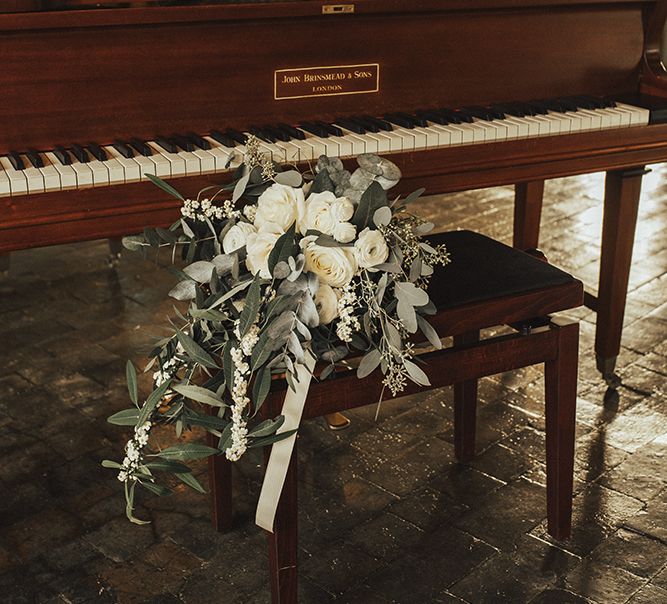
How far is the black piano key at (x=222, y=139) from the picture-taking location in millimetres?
2605

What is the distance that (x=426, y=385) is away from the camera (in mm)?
2117

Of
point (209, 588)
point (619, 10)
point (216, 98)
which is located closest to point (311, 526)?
point (209, 588)

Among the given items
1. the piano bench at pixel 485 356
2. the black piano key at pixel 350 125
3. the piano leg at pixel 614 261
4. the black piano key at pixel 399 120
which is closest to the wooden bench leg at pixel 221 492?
the piano bench at pixel 485 356

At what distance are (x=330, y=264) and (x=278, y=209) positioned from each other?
0.52 feet

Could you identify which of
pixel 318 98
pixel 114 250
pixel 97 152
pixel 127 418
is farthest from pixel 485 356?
pixel 114 250

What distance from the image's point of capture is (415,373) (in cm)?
203

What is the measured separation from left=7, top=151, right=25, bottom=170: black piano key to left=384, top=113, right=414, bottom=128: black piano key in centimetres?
104

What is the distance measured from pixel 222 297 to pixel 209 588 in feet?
2.78

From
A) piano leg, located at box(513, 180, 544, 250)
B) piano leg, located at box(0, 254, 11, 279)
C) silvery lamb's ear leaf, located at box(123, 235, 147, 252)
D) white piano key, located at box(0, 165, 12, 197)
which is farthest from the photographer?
piano leg, located at box(0, 254, 11, 279)

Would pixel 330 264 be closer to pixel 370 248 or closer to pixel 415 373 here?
pixel 370 248

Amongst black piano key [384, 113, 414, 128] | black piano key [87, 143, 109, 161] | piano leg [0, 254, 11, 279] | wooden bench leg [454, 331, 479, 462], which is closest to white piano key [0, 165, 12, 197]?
black piano key [87, 143, 109, 161]

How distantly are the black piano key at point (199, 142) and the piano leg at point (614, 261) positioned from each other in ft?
4.38

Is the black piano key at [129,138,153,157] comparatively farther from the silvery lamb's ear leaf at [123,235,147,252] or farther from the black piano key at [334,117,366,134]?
the black piano key at [334,117,366,134]

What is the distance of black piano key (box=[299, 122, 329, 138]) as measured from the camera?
8.90ft
